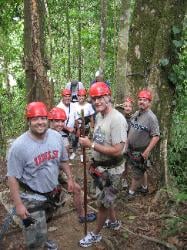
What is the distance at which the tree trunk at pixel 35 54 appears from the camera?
25.6 feet

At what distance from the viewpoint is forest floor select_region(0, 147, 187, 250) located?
5770 mm

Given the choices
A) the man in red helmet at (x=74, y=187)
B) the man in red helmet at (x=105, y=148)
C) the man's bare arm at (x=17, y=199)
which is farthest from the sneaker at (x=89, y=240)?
the man's bare arm at (x=17, y=199)

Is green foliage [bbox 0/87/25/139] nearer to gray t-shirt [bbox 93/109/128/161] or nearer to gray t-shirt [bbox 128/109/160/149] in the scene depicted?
gray t-shirt [bbox 128/109/160/149]

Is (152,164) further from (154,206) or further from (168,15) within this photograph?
(168,15)

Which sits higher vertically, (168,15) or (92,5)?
(92,5)

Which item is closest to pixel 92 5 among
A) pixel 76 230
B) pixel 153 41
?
pixel 153 41

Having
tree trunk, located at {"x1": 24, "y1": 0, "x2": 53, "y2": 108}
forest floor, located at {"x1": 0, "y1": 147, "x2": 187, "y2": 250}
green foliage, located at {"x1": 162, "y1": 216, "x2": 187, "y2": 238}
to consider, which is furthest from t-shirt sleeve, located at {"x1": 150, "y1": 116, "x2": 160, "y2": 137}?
tree trunk, located at {"x1": 24, "y1": 0, "x2": 53, "y2": 108}

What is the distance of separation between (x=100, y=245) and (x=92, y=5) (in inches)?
590

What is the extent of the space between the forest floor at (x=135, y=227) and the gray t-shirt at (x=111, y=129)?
1512 mm

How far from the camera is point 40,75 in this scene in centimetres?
813

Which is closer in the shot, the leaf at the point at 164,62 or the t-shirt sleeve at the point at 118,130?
the t-shirt sleeve at the point at 118,130

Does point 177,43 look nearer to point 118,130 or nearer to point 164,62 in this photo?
point 164,62

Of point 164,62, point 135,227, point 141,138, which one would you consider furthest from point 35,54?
point 135,227

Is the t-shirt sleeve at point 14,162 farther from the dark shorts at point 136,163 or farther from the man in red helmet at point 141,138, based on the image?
the dark shorts at point 136,163
